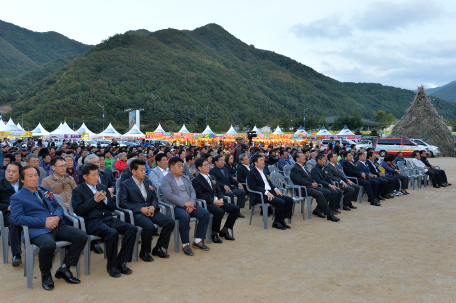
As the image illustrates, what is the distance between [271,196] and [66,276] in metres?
3.30

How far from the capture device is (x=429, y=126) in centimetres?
2508

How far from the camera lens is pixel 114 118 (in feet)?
230

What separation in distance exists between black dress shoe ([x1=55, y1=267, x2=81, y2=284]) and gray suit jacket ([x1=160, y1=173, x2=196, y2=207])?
5.08 ft

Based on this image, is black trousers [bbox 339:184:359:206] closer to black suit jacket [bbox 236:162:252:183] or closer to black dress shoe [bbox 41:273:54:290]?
black suit jacket [bbox 236:162:252:183]

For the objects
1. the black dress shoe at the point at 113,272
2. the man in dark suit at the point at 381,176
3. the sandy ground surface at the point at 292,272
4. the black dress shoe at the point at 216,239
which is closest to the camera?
the sandy ground surface at the point at 292,272

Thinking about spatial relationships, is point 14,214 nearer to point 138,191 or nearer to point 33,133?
point 138,191

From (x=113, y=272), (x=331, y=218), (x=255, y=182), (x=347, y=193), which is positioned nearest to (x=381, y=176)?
(x=347, y=193)

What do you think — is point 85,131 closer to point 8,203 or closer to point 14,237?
point 8,203

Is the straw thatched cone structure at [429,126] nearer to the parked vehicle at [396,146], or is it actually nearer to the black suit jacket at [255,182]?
the parked vehicle at [396,146]

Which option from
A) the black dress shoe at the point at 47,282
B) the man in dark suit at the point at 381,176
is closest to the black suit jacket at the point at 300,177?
the man in dark suit at the point at 381,176

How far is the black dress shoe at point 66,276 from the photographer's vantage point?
3.44m

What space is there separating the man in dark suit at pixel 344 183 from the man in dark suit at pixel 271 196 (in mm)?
2055

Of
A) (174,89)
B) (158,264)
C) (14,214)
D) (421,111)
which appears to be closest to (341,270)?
(158,264)

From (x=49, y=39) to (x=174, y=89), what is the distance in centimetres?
10335
